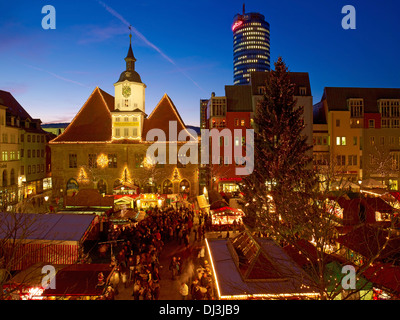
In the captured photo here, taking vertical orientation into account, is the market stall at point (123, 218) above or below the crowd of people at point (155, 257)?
above

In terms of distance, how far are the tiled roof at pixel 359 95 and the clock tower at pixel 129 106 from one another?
2628 cm

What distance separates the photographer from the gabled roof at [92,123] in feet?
125

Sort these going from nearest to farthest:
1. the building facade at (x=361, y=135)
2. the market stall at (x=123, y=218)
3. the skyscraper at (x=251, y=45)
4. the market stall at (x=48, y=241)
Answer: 1. the market stall at (x=48, y=241)
2. the market stall at (x=123, y=218)
3. the building facade at (x=361, y=135)
4. the skyscraper at (x=251, y=45)

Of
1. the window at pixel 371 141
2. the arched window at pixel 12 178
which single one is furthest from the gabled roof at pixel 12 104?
the window at pixel 371 141

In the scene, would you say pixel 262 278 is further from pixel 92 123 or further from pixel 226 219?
pixel 92 123

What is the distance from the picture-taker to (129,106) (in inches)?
1527

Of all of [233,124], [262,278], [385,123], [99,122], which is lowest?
[262,278]

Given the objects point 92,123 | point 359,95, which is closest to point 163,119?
point 92,123

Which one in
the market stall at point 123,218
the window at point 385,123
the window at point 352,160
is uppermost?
the window at point 385,123

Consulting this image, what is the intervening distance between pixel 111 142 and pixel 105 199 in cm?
1569

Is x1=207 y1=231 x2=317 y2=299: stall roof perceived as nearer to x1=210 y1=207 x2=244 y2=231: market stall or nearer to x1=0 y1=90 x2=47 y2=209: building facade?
x1=210 y1=207 x2=244 y2=231: market stall

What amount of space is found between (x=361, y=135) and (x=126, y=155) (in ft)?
105

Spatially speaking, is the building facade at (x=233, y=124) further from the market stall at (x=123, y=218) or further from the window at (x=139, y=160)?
the market stall at (x=123, y=218)
